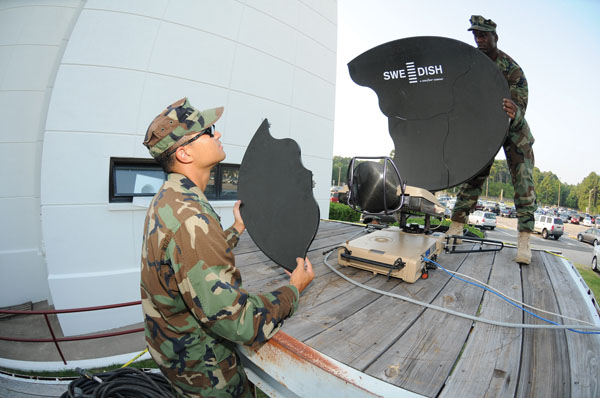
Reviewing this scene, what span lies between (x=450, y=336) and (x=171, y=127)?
175 centimetres

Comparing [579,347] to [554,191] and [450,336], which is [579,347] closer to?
[450,336]

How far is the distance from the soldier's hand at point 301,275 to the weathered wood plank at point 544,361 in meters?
1.03

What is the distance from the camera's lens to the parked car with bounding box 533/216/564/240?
24047 millimetres

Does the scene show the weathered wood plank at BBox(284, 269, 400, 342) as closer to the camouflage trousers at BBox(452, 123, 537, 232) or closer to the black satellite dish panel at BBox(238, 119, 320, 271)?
the black satellite dish panel at BBox(238, 119, 320, 271)

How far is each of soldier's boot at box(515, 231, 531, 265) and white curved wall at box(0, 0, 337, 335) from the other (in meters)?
5.02

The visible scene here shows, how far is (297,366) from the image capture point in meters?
1.20

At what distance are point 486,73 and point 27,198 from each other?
827 centimetres

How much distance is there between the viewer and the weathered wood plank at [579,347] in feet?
3.39

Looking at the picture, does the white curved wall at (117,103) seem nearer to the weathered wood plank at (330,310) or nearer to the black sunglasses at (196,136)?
the black sunglasses at (196,136)

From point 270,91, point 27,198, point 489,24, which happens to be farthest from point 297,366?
point 27,198

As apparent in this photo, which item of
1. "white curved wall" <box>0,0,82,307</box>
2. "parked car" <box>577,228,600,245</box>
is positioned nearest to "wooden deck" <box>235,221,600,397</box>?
"white curved wall" <box>0,0,82,307</box>

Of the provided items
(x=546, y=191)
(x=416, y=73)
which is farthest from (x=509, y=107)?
(x=546, y=191)

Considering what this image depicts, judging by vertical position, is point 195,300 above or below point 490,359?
above

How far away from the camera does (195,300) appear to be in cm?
108
